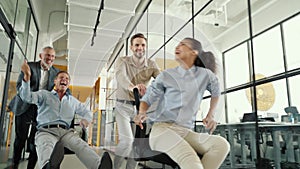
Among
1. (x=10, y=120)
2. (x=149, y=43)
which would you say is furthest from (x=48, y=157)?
(x=10, y=120)

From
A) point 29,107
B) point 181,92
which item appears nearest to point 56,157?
point 181,92

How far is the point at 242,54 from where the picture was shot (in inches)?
105

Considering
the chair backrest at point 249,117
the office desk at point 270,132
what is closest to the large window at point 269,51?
the chair backrest at point 249,117

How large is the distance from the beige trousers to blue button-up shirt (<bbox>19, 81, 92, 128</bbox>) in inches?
26.6

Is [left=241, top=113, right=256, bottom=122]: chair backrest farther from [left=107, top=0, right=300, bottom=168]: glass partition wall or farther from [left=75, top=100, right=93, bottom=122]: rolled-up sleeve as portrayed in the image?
[left=75, top=100, right=93, bottom=122]: rolled-up sleeve

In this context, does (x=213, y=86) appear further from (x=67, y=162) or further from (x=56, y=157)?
(x=67, y=162)

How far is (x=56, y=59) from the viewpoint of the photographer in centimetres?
192

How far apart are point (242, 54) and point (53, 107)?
217 cm

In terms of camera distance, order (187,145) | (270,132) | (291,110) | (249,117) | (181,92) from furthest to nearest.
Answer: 1. (291,110)
2. (249,117)
3. (270,132)
4. (181,92)
5. (187,145)

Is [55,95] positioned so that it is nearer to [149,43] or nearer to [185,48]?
[149,43]

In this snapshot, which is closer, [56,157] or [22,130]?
[56,157]

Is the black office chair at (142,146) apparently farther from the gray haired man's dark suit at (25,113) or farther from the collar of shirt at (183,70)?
the gray haired man's dark suit at (25,113)

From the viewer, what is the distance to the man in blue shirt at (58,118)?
122 centimetres

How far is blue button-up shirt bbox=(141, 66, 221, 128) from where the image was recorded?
1.02 meters
